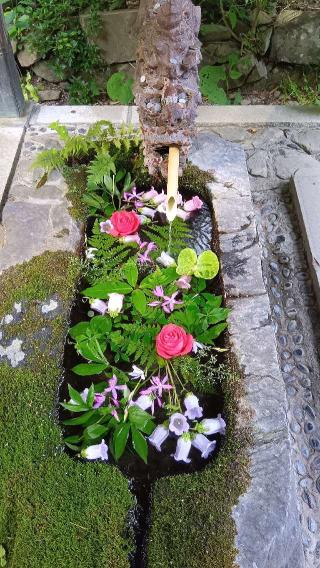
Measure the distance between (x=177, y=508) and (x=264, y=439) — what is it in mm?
444

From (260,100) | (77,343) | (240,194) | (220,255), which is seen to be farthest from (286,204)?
(77,343)

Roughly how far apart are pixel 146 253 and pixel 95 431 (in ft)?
3.28

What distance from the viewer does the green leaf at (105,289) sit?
2633 millimetres

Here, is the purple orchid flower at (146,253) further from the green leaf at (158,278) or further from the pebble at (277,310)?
the pebble at (277,310)

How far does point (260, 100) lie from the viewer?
14.5ft

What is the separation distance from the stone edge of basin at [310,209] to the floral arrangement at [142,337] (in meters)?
0.66

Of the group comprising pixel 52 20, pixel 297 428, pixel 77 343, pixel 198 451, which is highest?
pixel 52 20

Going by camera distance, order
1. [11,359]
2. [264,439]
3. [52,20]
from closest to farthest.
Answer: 1. [264,439]
2. [11,359]
3. [52,20]

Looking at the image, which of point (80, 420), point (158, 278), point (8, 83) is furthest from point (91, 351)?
point (8, 83)

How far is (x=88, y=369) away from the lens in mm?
2393

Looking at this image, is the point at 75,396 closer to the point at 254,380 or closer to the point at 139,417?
the point at 139,417

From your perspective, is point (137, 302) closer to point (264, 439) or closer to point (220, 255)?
point (220, 255)

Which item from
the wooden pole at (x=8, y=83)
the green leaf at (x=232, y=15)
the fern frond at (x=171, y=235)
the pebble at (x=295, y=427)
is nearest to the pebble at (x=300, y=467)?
the pebble at (x=295, y=427)

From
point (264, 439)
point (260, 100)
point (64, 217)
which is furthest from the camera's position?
point (260, 100)
